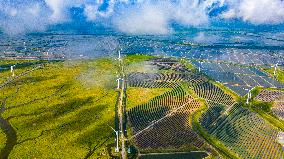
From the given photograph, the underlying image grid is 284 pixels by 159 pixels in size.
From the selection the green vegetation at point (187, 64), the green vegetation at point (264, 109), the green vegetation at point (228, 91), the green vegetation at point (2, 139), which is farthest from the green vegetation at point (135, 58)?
the green vegetation at point (2, 139)

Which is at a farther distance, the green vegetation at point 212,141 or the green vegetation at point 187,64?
the green vegetation at point 187,64

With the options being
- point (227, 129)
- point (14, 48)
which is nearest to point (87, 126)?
point (227, 129)

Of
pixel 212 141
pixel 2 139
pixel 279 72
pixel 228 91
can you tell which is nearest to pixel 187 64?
pixel 279 72

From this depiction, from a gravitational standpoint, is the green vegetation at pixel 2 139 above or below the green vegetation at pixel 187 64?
below

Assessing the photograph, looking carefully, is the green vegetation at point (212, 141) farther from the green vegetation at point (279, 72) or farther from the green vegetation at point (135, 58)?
the green vegetation at point (135, 58)

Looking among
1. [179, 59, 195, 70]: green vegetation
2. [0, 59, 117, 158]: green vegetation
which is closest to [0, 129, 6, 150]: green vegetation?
[0, 59, 117, 158]: green vegetation

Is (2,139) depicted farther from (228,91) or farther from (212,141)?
(228,91)

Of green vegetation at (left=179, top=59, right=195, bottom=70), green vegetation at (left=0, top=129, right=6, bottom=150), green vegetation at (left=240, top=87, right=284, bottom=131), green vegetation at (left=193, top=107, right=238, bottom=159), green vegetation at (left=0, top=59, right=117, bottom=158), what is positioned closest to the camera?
green vegetation at (left=193, top=107, right=238, bottom=159)

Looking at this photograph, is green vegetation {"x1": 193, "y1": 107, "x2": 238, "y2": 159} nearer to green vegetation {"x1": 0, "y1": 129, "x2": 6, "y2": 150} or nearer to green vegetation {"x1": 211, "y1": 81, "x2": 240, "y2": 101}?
green vegetation {"x1": 211, "y1": 81, "x2": 240, "y2": 101}

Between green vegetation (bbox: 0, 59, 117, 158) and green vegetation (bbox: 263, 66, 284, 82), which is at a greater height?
green vegetation (bbox: 263, 66, 284, 82)
